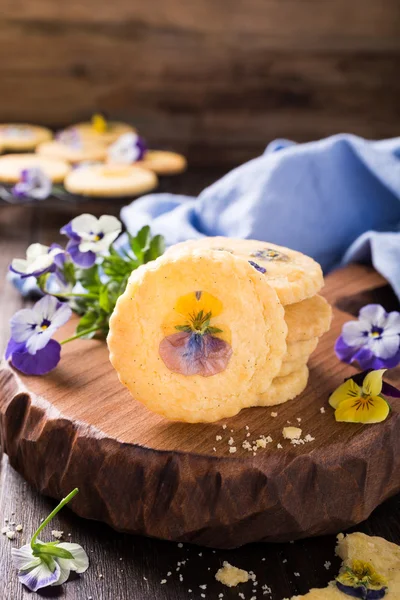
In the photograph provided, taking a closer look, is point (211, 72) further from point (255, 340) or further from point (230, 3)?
point (255, 340)

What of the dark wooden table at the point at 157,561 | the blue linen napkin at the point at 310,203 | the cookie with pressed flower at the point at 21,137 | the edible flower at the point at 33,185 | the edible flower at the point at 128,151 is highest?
the blue linen napkin at the point at 310,203

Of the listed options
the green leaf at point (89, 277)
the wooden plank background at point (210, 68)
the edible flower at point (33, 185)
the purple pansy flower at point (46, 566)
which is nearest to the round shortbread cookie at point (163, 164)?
the edible flower at point (33, 185)

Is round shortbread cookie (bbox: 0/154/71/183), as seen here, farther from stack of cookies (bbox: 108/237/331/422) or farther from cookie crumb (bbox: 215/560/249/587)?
cookie crumb (bbox: 215/560/249/587)

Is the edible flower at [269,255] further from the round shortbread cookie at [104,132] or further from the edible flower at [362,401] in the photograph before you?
the round shortbread cookie at [104,132]

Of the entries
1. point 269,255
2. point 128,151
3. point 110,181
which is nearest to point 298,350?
point 269,255

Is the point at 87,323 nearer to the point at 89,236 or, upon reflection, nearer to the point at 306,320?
the point at 89,236

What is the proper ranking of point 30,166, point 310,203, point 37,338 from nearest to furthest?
1. point 37,338
2. point 310,203
3. point 30,166

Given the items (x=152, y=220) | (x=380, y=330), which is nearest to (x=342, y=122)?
(x=152, y=220)

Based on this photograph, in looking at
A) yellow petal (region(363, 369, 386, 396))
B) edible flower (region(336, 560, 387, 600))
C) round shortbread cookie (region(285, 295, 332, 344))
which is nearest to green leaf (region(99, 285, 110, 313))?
round shortbread cookie (region(285, 295, 332, 344))
